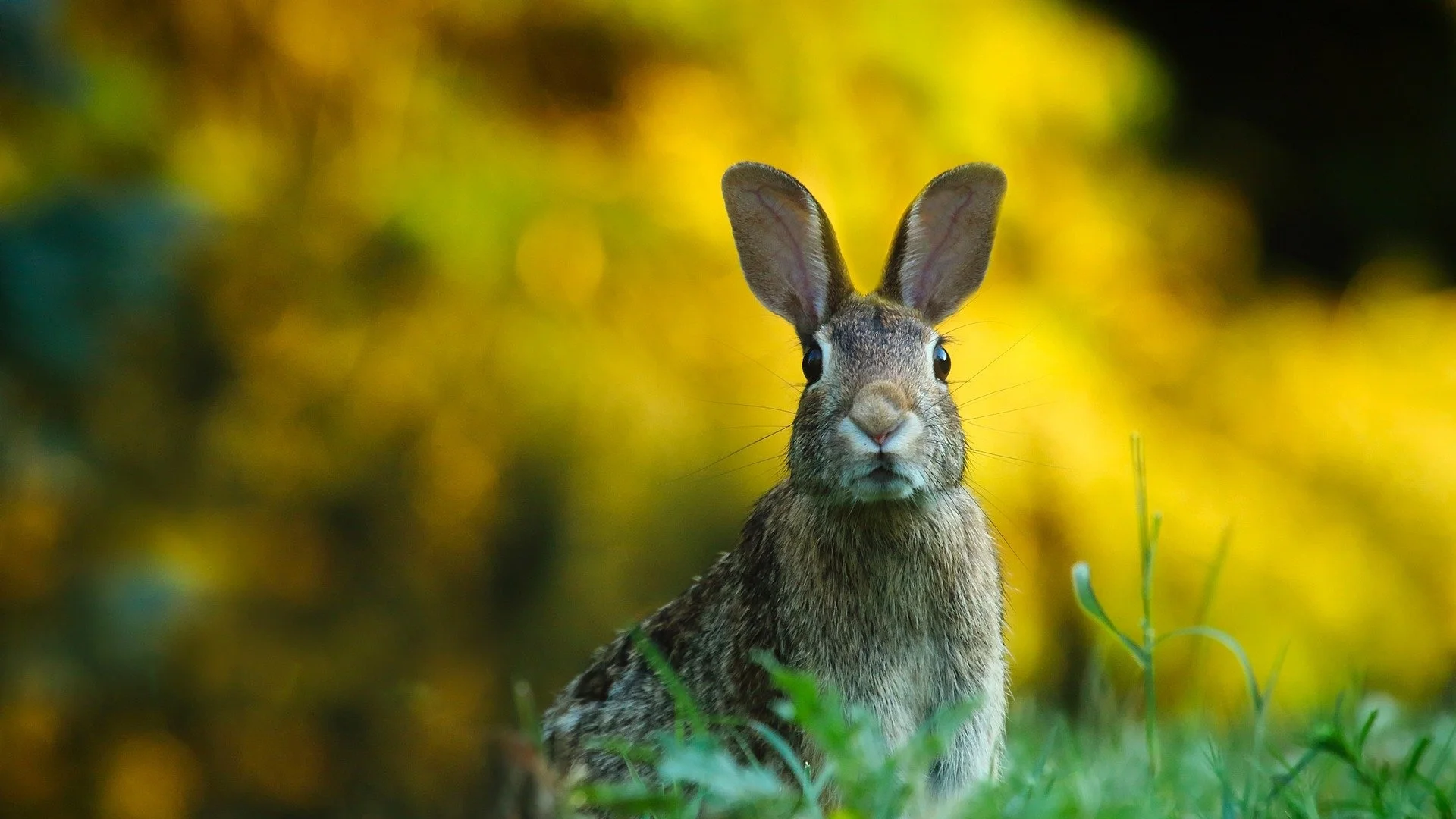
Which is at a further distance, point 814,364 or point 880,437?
point 814,364

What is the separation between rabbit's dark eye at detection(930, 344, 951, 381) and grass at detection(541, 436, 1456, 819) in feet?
1.59

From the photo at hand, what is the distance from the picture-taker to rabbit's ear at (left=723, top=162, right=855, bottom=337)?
8.17 ft

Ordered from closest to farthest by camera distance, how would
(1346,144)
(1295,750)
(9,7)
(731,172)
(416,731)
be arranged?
(731,172), (1295,750), (9,7), (416,731), (1346,144)

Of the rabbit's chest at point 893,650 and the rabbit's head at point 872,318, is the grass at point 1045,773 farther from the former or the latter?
the rabbit's head at point 872,318

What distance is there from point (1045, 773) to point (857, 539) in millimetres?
489

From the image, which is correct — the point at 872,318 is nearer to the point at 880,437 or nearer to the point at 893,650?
the point at 880,437

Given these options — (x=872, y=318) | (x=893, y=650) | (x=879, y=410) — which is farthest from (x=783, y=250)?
(x=893, y=650)

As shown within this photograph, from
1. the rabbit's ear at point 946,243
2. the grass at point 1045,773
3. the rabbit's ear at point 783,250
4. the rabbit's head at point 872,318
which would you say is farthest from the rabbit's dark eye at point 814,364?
the grass at point 1045,773

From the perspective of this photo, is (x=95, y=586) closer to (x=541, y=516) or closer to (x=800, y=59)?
(x=541, y=516)

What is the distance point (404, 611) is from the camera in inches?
199

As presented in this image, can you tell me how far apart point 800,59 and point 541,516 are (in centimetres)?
206

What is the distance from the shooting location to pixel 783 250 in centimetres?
256

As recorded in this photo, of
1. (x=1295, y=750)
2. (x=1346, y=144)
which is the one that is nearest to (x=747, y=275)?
(x=1295, y=750)

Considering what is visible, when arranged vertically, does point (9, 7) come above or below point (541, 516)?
above
